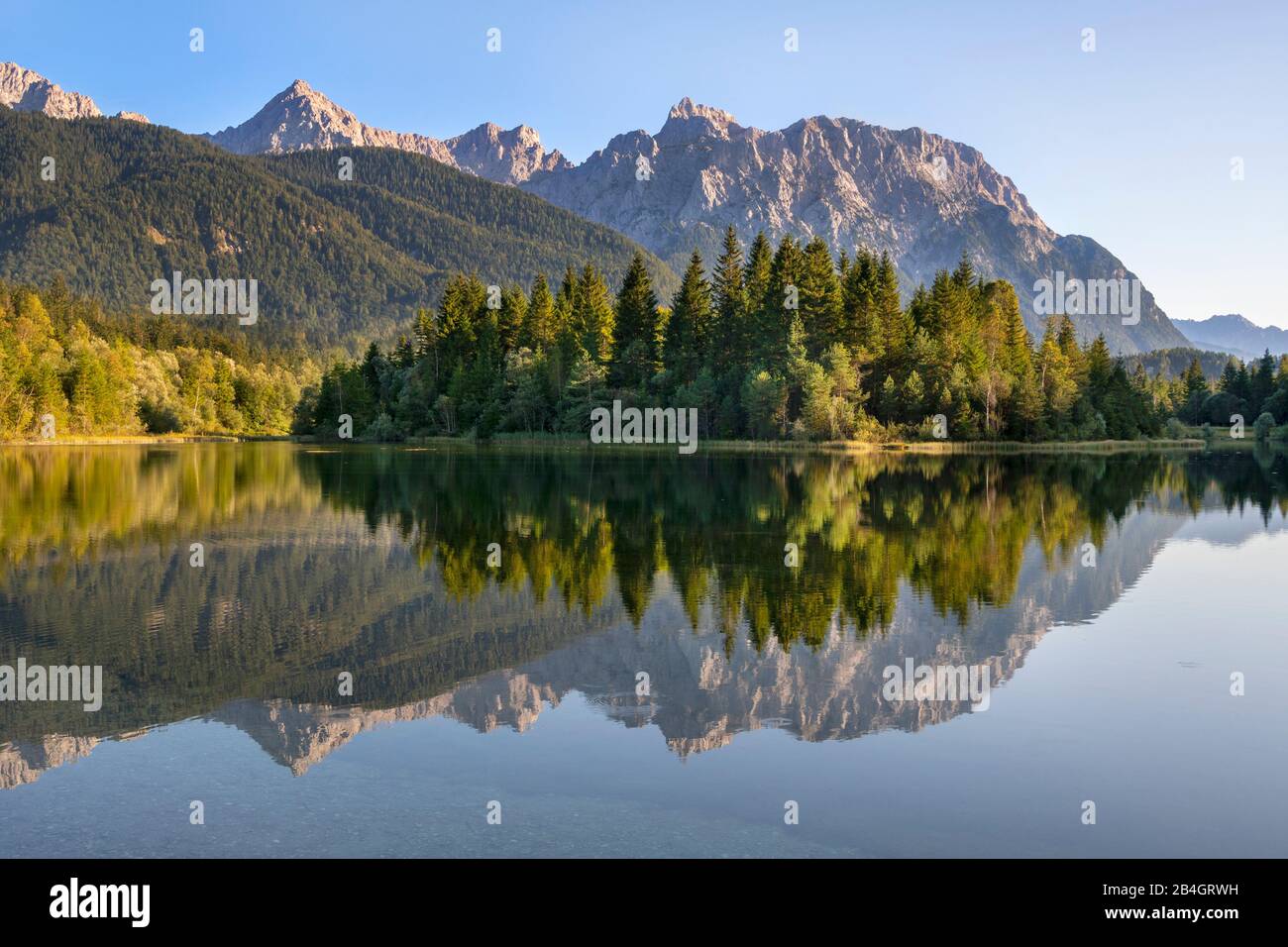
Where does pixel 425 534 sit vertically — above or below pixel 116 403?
below

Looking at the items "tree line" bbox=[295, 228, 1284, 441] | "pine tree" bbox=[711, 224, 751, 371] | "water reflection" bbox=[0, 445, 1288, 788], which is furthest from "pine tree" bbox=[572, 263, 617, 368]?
"water reflection" bbox=[0, 445, 1288, 788]

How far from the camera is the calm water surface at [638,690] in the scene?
420 inches

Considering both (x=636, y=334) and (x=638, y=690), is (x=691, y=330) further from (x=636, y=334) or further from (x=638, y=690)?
(x=638, y=690)

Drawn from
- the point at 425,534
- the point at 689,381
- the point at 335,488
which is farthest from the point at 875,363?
the point at 425,534

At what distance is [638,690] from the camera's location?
15883mm

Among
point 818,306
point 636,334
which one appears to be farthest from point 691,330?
point 818,306

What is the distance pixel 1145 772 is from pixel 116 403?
161289mm

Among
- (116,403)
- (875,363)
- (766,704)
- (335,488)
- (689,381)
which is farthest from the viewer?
(116,403)

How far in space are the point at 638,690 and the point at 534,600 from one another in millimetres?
6951

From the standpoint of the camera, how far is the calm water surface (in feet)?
35.0

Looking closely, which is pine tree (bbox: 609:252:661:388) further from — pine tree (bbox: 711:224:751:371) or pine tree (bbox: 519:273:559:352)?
pine tree (bbox: 519:273:559:352)
